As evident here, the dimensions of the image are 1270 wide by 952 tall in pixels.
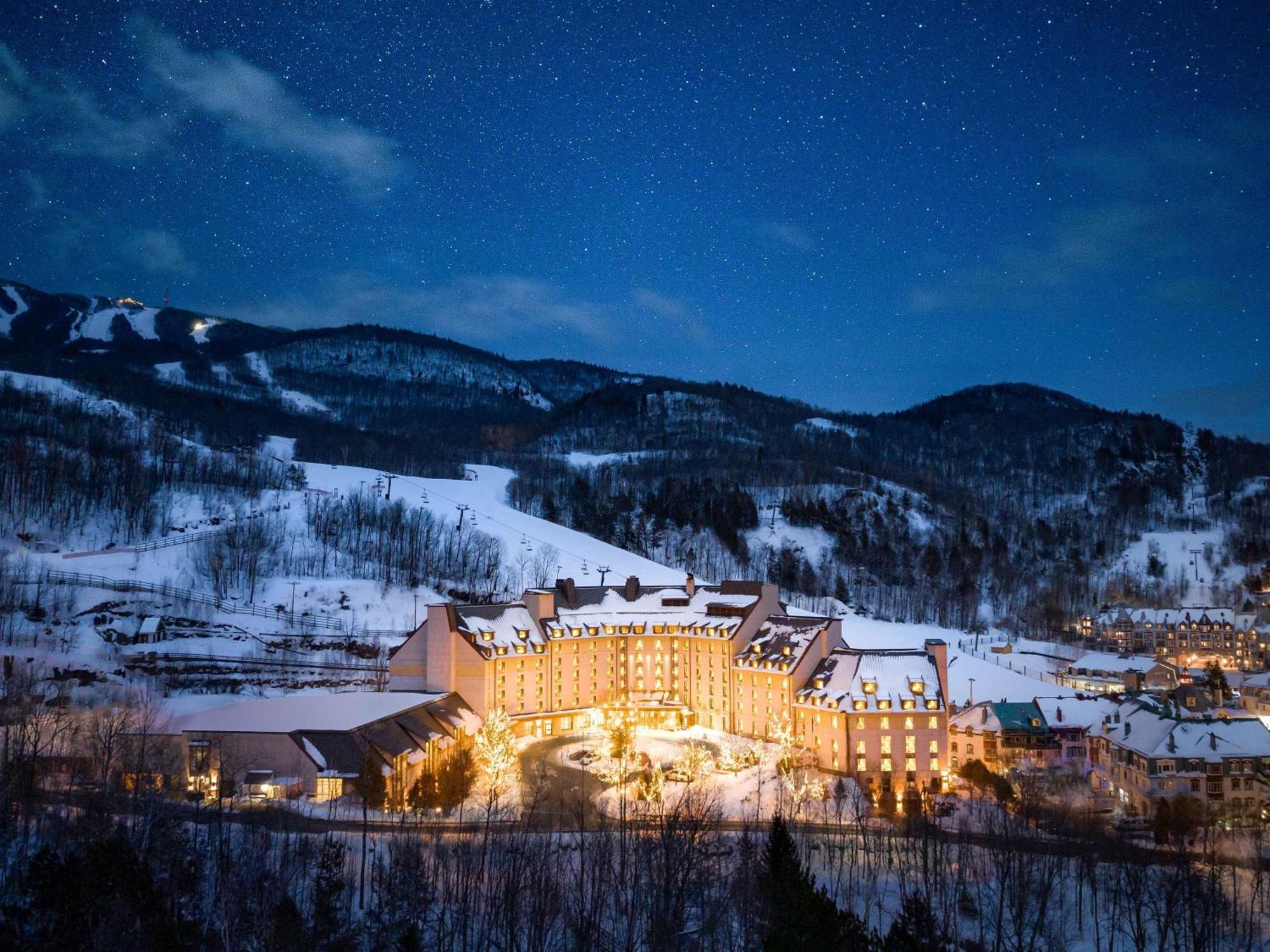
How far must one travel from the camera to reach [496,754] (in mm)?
50125

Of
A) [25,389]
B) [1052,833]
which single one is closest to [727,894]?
[1052,833]

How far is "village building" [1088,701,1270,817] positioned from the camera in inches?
1919

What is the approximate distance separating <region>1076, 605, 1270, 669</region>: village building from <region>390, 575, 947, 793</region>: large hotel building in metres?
65.0

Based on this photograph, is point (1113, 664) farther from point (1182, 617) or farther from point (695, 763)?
point (695, 763)

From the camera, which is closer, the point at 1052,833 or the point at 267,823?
the point at 267,823

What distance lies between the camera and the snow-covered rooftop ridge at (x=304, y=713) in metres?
46.3

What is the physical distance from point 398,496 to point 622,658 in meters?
66.6

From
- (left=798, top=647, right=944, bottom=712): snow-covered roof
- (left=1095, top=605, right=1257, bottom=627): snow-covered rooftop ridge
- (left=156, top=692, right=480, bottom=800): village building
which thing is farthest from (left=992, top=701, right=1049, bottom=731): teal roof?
(left=1095, top=605, right=1257, bottom=627): snow-covered rooftop ridge

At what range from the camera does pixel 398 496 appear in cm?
12788

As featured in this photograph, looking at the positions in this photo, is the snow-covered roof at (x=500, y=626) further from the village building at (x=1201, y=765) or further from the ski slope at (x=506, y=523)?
the village building at (x=1201, y=765)

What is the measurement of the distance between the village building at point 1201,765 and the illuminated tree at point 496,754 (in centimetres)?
3615

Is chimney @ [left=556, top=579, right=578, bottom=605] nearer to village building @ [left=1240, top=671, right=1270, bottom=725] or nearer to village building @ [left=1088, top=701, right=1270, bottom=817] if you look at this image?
village building @ [left=1088, top=701, right=1270, bottom=817]

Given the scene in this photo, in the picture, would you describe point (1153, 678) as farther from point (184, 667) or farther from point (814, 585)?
point (184, 667)

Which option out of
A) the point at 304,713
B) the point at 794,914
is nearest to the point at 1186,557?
the point at 304,713
